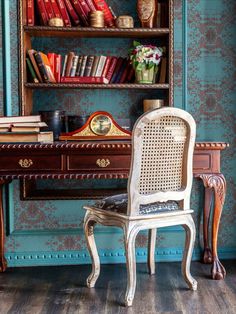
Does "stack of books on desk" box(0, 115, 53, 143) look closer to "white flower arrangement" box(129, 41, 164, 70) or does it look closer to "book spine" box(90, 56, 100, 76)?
"book spine" box(90, 56, 100, 76)

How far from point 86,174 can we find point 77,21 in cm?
105

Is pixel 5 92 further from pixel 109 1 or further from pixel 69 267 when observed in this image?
pixel 69 267

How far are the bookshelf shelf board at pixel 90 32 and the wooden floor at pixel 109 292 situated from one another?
1.52m

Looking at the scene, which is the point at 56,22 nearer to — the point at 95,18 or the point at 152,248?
the point at 95,18

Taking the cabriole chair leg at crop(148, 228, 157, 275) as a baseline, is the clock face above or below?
above

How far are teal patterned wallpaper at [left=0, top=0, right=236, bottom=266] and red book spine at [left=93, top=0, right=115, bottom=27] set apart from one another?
147mm

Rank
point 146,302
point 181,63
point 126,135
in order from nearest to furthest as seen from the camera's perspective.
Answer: point 146,302, point 126,135, point 181,63

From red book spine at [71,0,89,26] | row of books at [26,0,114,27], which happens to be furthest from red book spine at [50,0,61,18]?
red book spine at [71,0,89,26]

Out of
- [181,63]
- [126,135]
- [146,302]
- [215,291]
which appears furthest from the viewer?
[181,63]

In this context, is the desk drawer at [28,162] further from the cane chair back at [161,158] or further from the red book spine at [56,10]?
the red book spine at [56,10]

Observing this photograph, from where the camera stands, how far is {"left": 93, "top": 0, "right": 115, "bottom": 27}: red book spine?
3108 millimetres

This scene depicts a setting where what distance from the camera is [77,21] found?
3121mm

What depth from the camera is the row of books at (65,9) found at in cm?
309

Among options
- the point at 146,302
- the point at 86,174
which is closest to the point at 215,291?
the point at 146,302
